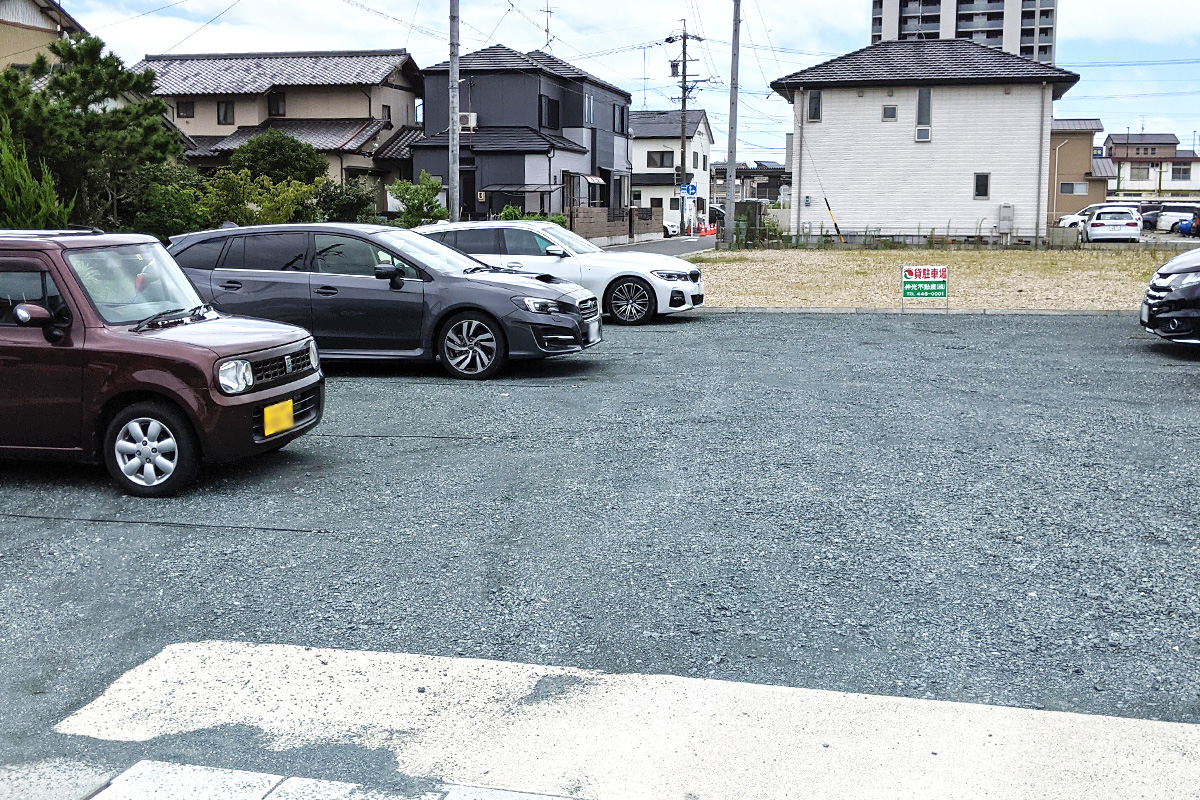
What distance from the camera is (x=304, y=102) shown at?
155 ft

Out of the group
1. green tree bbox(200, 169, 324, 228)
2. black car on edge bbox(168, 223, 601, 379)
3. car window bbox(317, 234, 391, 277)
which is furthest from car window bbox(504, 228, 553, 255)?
green tree bbox(200, 169, 324, 228)

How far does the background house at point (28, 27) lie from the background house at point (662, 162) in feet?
144

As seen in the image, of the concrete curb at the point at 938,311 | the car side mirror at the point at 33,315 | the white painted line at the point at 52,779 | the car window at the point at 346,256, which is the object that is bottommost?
the white painted line at the point at 52,779

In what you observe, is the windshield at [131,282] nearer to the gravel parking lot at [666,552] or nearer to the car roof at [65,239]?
the car roof at [65,239]

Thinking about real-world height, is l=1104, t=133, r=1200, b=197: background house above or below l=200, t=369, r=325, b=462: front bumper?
above

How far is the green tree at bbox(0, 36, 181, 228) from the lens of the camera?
1802 cm

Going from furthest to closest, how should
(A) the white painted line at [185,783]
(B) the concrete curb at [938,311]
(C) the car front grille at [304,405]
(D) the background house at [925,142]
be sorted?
1. (D) the background house at [925,142]
2. (B) the concrete curb at [938,311]
3. (C) the car front grille at [304,405]
4. (A) the white painted line at [185,783]

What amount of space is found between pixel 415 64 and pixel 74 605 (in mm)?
47686

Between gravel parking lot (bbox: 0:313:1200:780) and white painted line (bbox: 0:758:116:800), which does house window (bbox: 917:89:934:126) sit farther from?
white painted line (bbox: 0:758:116:800)

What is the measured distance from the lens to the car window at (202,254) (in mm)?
10992

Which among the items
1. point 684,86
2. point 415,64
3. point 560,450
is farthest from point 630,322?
point 684,86

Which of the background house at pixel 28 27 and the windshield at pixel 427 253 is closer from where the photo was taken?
the windshield at pixel 427 253

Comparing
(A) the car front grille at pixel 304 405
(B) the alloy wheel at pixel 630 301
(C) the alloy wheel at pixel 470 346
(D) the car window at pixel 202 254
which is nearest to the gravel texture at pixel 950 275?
(B) the alloy wheel at pixel 630 301

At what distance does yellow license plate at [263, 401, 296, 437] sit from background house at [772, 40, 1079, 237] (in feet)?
124
